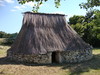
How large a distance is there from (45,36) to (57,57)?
2.58 meters

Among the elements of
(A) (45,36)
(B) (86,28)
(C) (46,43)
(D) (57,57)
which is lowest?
(D) (57,57)

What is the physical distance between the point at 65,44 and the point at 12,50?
5.70 meters

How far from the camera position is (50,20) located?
21.2m

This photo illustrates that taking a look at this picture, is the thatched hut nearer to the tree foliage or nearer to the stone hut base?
the stone hut base

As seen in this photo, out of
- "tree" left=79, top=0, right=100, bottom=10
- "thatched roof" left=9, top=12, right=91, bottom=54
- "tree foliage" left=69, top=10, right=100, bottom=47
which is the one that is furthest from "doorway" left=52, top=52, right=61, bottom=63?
"tree foliage" left=69, top=10, right=100, bottom=47

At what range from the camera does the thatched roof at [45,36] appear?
60.8ft

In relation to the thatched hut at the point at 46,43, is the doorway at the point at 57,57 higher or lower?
lower

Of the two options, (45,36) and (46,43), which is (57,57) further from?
(45,36)

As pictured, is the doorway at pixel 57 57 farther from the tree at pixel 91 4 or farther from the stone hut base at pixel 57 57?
the tree at pixel 91 4

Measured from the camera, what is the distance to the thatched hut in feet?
59.8

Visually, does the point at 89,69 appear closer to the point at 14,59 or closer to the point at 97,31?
the point at 14,59

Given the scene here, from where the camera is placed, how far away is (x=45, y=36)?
1955 cm

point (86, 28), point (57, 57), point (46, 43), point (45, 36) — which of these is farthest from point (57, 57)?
point (86, 28)

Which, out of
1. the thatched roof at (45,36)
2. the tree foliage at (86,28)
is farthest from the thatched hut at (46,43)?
the tree foliage at (86,28)
